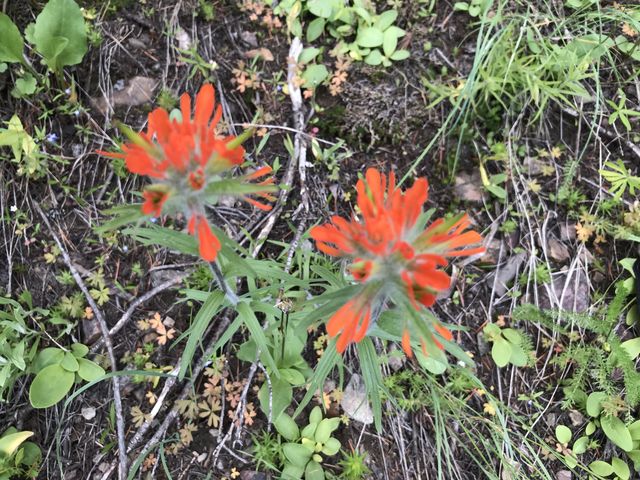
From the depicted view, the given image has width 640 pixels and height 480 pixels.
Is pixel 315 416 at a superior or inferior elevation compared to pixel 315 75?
inferior

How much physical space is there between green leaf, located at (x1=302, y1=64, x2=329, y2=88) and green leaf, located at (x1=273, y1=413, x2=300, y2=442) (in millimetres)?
1727

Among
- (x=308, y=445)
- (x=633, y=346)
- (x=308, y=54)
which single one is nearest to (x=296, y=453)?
(x=308, y=445)

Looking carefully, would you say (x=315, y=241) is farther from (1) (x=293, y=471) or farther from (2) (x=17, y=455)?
(2) (x=17, y=455)

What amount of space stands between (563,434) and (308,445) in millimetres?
1293

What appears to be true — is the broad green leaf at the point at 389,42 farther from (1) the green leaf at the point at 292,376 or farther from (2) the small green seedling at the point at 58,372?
(2) the small green seedling at the point at 58,372

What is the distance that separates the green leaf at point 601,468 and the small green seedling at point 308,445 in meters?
1.28

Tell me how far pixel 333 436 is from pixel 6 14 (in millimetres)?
2750

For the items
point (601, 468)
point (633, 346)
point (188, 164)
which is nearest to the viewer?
point (188, 164)

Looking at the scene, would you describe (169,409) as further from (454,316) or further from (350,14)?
(350,14)

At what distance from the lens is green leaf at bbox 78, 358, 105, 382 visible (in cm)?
230

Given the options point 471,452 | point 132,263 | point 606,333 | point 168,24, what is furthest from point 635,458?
point 168,24

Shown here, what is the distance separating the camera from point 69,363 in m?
2.29

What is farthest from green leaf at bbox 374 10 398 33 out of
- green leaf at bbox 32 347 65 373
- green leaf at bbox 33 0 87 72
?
green leaf at bbox 32 347 65 373

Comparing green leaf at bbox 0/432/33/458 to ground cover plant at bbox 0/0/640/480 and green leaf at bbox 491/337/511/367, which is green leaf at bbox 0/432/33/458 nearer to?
ground cover plant at bbox 0/0/640/480
